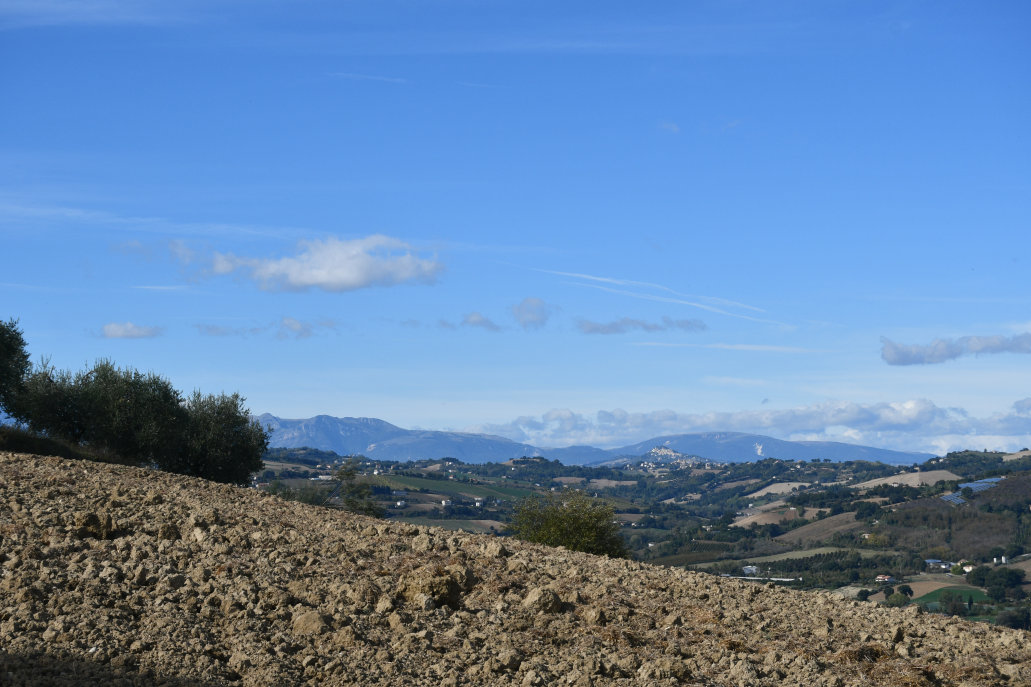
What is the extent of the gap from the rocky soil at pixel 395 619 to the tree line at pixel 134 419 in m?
22.5

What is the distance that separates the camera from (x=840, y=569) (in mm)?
142875

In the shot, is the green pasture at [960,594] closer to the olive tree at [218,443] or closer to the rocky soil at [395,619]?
the olive tree at [218,443]

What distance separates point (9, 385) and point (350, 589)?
3456cm

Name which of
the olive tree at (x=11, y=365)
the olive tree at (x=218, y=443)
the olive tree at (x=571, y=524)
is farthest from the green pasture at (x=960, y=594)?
the olive tree at (x=11, y=365)

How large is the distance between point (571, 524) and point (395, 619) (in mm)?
24636

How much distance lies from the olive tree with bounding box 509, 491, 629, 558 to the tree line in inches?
533

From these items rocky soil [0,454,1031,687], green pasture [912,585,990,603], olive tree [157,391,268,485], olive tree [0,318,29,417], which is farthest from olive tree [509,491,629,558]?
green pasture [912,585,990,603]

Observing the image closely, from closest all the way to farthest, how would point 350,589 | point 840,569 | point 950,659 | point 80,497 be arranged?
point 950,659 → point 350,589 → point 80,497 → point 840,569

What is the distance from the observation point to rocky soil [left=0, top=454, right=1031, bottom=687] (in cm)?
1051

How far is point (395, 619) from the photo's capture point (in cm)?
1177

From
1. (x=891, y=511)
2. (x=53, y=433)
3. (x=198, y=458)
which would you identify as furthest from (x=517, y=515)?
(x=891, y=511)

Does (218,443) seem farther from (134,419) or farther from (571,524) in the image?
(571,524)

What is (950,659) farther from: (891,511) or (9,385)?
(891,511)

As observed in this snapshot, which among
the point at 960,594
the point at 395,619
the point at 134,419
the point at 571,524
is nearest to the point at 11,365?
the point at 134,419
